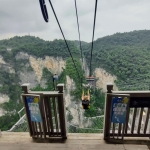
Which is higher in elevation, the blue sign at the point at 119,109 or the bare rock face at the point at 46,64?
the blue sign at the point at 119,109

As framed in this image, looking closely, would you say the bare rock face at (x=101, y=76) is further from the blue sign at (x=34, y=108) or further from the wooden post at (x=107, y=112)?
the blue sign at (x=34, y=108)

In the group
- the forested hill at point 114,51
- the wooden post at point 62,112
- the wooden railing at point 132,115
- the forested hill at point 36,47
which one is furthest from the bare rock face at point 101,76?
the wooden post at point 62,112

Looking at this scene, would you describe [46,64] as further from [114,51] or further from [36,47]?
[114,51]

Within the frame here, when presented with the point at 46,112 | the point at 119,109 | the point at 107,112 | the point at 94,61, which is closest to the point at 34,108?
the point at 46,112

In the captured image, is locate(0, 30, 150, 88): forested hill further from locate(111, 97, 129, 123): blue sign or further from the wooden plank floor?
locate(111, 97, 129, 123): blue sign

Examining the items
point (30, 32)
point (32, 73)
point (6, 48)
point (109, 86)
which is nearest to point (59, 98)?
point (109, 86)

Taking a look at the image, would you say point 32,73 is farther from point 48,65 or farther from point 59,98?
point 59,98

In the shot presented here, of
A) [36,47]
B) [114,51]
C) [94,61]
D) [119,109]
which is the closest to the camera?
[119,109]
